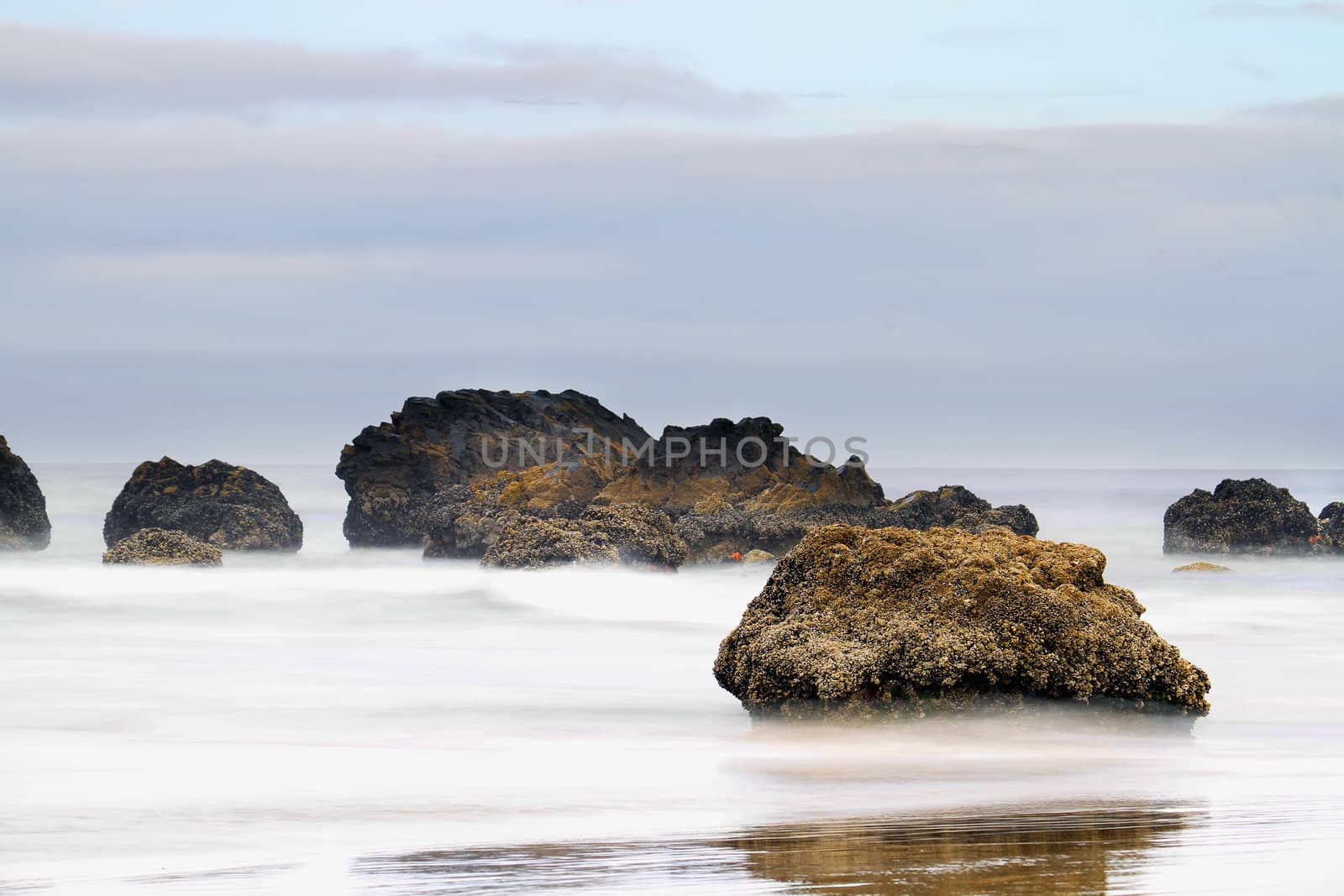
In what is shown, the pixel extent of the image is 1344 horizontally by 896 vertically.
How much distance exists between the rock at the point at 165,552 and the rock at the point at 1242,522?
2561 cm

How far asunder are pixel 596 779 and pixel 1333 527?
34445 millimetres

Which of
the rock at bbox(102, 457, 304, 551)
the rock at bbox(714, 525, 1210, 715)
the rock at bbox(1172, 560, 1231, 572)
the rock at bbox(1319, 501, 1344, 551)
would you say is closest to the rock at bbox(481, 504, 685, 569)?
the rock at bbox(1172, 560, 1231, 572)

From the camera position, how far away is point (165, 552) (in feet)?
118

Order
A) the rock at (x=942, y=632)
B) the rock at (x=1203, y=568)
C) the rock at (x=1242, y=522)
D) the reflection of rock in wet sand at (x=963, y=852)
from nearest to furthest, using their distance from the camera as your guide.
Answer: the reflection of rock in wet sand at (x=963, y=852), the rock at (x=942, y=632), the rock at (x=1203, y=568), the rock at (x=1242, y=522)

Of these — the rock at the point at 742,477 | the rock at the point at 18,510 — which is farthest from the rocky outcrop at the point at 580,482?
the rock at the point at 18,510

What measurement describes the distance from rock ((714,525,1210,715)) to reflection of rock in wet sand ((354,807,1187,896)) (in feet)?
8.93

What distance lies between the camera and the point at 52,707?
17.5m

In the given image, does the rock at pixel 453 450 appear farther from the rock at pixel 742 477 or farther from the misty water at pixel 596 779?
the misty water at pixel 596 779

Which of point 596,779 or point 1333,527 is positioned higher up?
point 1333,527

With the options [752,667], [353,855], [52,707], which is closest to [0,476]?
[52,707]

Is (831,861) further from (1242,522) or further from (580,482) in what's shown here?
(1242,522)

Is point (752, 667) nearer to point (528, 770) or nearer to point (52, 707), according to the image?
point (528, 770)

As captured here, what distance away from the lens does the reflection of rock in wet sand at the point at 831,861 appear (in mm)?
8344

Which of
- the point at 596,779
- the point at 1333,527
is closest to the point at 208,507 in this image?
the point at 1333,527
